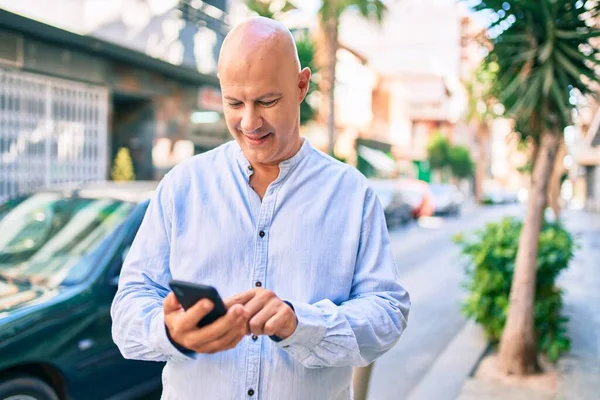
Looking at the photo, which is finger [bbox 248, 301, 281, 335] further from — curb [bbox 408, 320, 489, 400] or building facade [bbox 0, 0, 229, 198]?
building facade [bbox 0, 0, 229, 198]

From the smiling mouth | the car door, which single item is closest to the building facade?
Answer: the car door

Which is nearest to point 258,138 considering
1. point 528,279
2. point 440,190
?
point 528,279

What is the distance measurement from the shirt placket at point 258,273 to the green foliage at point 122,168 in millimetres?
10574

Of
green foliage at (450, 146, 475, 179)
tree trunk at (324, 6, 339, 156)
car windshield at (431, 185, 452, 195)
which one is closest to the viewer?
tree trunk at (324, 6, 339, 156)

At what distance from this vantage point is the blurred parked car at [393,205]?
19.8m

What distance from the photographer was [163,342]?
1320 millimetres

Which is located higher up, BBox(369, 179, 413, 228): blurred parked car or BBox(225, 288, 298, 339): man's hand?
BBox(225, 288, 298, 339): man's hand

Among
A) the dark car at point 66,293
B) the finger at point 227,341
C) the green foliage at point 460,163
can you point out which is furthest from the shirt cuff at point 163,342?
the green foliage at point 460,163

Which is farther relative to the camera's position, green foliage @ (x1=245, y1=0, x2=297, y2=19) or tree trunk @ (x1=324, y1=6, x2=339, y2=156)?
tree trunk @ (x1=324, y1=6, x2=339, y2=156)

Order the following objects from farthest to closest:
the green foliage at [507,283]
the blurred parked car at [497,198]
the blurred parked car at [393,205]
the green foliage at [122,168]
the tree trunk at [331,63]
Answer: the blurred parked car at [497,198] < the blurred parked car at [393,205] < the tree trunk at [331,63] < the green foliage at [122,168] < the green foliage at [507,283]

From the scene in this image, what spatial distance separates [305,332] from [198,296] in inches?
10.3

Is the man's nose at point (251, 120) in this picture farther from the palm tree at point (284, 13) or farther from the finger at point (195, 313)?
the palm tree at point (284, 13)

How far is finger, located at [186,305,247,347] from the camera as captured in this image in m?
1.18

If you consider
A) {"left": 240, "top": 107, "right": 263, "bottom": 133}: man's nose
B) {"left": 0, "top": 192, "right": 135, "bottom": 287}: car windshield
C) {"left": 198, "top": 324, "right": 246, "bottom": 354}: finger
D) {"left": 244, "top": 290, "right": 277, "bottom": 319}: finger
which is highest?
{"left": 240, "top": 107, "right": 263, "bottom": 133}: man's nose
